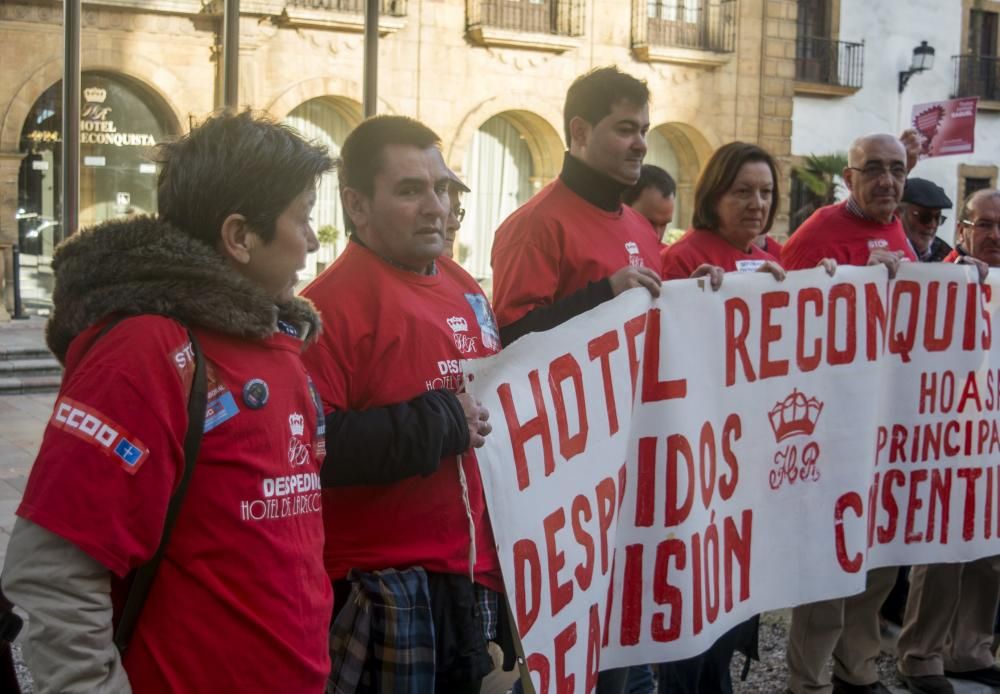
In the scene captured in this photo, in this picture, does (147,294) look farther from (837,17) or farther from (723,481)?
(837,17)

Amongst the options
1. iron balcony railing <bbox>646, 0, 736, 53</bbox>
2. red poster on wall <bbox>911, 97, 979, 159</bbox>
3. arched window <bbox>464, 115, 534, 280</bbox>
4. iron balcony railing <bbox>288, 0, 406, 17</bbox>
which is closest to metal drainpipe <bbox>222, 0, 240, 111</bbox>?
red poster on wall <bbox>911, 97, 979, 159</bbox>

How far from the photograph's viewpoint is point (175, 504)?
197 centimetres

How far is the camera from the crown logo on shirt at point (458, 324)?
9.14 ft

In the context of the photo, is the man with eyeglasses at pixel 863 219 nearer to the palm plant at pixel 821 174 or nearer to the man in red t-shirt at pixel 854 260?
the man in red t-shirt at pixel 854 260

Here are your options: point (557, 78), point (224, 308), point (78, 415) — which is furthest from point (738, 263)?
point (557, 78)

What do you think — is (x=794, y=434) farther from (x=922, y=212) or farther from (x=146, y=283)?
(x=146, y=283)

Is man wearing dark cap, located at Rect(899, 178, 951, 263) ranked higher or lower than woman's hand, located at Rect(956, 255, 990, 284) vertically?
higher

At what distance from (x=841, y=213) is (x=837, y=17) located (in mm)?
23652

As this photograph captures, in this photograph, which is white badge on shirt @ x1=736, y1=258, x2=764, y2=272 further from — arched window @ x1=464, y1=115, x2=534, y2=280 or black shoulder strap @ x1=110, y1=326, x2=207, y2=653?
arched window @ x1=464, y1=115, x2=534, y2=280

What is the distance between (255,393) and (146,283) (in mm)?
254

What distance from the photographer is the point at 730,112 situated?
25.2 meters

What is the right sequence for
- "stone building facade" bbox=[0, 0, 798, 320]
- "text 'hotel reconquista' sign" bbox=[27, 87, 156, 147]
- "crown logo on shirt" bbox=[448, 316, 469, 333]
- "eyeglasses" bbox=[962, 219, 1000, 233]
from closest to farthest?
"crown logo on shirt" bbox=[448, 316, 469, 333]
"eyeglasses" bbox=[962, 219, 1000, 233]
"stone building facade" bbox=[0, 0, 798, 320]
"text 'hotel reconquista' sign" bbox=[27, 87, 156, 147]

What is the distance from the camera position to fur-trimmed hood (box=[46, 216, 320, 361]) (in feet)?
A: 6.51

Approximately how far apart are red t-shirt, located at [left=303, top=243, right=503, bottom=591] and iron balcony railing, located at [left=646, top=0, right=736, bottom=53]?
75.6 feet
